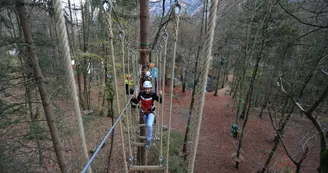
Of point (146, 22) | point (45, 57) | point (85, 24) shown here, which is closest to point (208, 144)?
point (146, 22)

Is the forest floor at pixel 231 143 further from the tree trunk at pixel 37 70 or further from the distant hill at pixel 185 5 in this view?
the tree trunk at pixel 37 70

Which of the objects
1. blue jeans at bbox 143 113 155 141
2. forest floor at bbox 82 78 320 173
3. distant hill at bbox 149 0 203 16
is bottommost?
forest floor at bbox 82 78 320 173

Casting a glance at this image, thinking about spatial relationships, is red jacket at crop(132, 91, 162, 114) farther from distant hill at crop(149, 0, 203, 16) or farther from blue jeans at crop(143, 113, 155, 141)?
distant hill at crop(149, 0, 203, 16)

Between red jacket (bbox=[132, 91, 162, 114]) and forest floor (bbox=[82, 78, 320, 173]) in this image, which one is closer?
red jacket (bbox=[132, 91, 162, 114])

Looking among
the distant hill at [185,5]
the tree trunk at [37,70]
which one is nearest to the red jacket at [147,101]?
the tree trunk at [37,70]

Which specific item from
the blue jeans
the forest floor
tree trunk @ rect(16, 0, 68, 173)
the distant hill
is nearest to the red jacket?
the blue jeans

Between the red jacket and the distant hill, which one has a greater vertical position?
the distant hill

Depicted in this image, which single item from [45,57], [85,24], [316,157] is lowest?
→ [316,157]

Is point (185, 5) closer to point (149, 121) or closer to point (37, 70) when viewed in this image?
point (149, 121)

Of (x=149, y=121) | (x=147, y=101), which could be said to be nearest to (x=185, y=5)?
(x=147, y=101)

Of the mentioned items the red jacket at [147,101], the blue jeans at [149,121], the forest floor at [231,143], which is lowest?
the forest floor at [231,143]

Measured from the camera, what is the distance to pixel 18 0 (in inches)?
112

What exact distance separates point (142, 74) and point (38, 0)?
2.36 m

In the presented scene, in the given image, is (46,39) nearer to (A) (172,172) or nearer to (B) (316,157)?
(A) (172,172)
